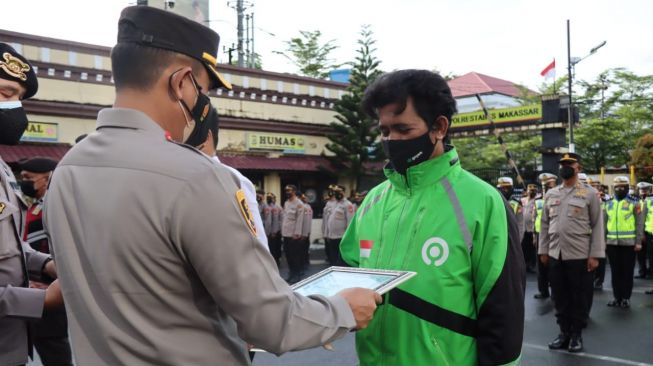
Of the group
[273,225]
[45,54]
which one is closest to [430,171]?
[273,225]

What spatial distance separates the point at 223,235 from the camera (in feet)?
4.24

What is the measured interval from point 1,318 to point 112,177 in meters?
1.30

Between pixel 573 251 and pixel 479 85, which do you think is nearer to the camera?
pixel 573 251

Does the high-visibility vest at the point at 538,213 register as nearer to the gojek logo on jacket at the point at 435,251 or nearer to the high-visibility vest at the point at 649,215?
the high-visibility vest at the point at 649,215

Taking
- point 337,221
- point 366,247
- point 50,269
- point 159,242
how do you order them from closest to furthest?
point 159,242 < point 366,247 < point 50,269 < point 337,221

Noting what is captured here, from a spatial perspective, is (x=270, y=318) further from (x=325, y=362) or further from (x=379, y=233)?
(x=325, y=362)

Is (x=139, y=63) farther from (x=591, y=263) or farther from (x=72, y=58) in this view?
(x=72, y=58)

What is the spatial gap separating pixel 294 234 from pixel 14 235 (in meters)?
10.9

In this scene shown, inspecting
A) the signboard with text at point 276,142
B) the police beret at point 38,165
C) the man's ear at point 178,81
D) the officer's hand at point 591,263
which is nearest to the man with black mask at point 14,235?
the man's ear at point 178,81

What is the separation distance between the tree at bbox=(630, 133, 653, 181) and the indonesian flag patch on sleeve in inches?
1131

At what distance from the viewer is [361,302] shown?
1555mm

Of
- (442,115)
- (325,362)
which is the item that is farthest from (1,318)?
(325,362)

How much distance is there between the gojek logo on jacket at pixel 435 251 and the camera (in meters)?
2.08

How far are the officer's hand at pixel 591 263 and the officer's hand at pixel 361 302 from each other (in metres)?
5.04
